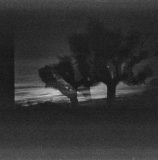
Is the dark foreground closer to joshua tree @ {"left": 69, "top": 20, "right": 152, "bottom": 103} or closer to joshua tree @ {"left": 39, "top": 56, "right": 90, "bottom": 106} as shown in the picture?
joshua tree @ {"left": 39, "top": 56, "right": 90, "bottom": 106}

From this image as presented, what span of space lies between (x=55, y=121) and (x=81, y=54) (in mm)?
591

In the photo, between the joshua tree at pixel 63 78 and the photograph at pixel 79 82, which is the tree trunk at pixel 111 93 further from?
the joshua tree at pixel 63 78

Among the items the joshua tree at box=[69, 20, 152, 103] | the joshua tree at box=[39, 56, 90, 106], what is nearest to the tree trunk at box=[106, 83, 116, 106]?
the joshua tree at box=[69, 20, 152, 103]

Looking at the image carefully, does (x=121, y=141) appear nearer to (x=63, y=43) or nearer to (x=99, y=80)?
(x=99, y=80)

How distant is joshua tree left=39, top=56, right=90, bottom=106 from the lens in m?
3.84

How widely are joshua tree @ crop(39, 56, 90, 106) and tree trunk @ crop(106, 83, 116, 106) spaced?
0.56 ft

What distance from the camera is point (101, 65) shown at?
3.85 m

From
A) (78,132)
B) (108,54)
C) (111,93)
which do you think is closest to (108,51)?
(108,54)

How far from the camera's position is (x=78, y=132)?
3891 mm

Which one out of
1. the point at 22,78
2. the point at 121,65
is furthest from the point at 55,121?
the point at 121,65

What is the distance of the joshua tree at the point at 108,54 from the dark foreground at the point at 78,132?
237 mm

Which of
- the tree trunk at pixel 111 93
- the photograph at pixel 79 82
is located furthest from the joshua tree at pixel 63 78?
the tree trunk at pixel 111 93

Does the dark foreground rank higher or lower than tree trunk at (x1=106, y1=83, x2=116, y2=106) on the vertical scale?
lower

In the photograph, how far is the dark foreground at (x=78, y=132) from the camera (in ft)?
12.7
